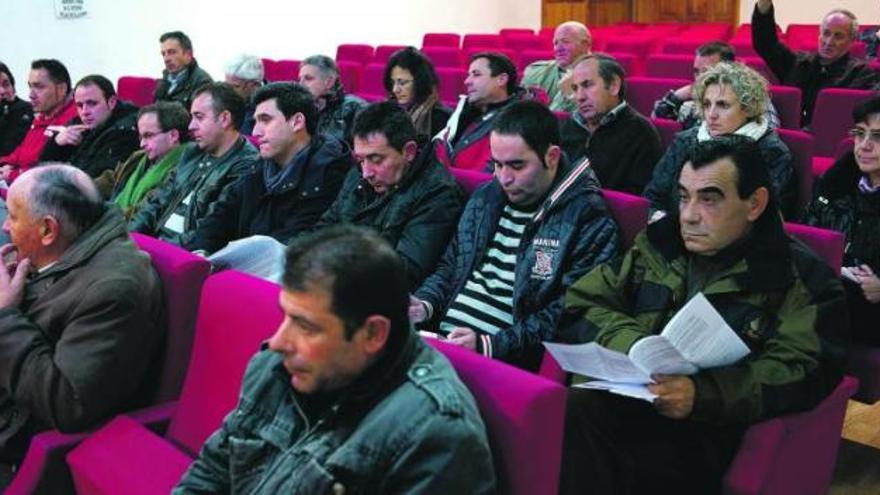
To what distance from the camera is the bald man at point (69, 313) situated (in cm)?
193

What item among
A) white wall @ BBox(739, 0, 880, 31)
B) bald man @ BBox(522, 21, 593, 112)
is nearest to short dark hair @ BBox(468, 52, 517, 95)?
bald man @ BBox(522, 21, 593, 112)

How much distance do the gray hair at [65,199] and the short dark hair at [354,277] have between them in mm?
968

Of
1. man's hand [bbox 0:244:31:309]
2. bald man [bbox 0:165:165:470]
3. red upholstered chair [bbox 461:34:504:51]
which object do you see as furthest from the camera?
red upholstered chair [bbox 461:34:504:51]

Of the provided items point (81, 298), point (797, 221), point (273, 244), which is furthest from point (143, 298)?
point (797, 221)

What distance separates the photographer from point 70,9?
789 cm

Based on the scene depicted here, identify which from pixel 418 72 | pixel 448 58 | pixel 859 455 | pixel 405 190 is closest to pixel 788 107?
pixel 418 72

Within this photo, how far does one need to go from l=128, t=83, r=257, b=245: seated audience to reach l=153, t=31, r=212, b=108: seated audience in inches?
95.0

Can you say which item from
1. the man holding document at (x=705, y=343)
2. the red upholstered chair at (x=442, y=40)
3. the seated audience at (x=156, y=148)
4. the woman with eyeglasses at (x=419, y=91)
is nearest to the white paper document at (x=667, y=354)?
the man holding document at (x=705, y=343)

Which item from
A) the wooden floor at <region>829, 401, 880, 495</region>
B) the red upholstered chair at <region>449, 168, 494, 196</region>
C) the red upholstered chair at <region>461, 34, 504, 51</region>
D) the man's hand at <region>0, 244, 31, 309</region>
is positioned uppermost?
the red upholstered chair at <region>461, 34, 504, 51</region>

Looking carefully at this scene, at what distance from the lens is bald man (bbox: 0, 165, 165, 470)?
6.34ft

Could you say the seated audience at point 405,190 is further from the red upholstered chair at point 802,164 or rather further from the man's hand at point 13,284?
the red upholstered chair at point 802,164

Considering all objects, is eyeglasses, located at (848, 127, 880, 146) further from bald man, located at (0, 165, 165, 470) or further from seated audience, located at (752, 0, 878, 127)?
seated audience, located at (752, 0, 878, 127)

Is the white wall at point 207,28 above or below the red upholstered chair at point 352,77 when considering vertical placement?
above

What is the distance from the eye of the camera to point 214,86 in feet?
11.6
